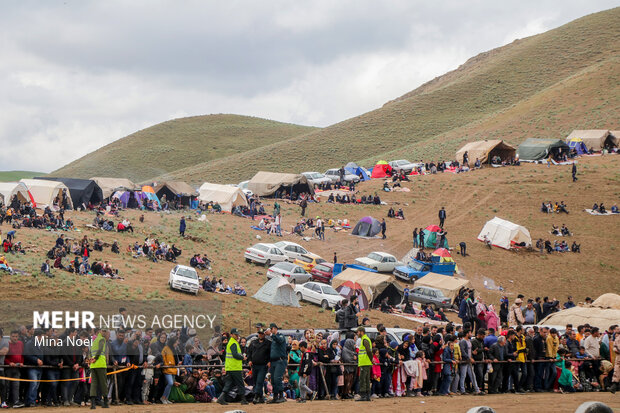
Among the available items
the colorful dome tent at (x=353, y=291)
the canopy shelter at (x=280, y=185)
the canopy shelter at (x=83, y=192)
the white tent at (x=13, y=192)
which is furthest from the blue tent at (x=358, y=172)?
the colorful dome tent at (x=353, y=291)

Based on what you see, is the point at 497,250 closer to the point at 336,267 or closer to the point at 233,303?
the point at 336,267

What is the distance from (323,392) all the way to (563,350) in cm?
667

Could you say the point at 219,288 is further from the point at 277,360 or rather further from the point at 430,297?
the point at 277,360

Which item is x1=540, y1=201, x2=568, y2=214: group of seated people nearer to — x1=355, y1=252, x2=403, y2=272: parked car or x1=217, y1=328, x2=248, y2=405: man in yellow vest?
x1=355, y1=252, x2=403, y2=272: parked car

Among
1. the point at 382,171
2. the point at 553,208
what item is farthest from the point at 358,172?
the point at 553,208

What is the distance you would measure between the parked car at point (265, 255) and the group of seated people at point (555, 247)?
20198 mm

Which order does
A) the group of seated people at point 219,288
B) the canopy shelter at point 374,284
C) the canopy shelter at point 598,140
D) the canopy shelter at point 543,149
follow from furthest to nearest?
the canopy shelter at point 598,140, the canopy shelter at point 543,149, the canopy shelter at point 374,284, the group of seated people at point 219,288

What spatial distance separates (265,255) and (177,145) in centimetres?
10807

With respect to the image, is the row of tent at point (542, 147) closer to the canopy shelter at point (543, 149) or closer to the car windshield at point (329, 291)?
the canopy shelter at point (543, 149)

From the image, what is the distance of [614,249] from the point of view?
52219 mm

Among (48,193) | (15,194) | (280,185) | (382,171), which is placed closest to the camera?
(15,194)

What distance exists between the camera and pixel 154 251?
133 feet

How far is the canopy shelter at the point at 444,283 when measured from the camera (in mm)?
38062

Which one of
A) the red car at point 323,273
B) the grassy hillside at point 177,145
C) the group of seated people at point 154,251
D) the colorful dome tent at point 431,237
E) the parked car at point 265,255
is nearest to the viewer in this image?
the group of seated people at point 154,251
